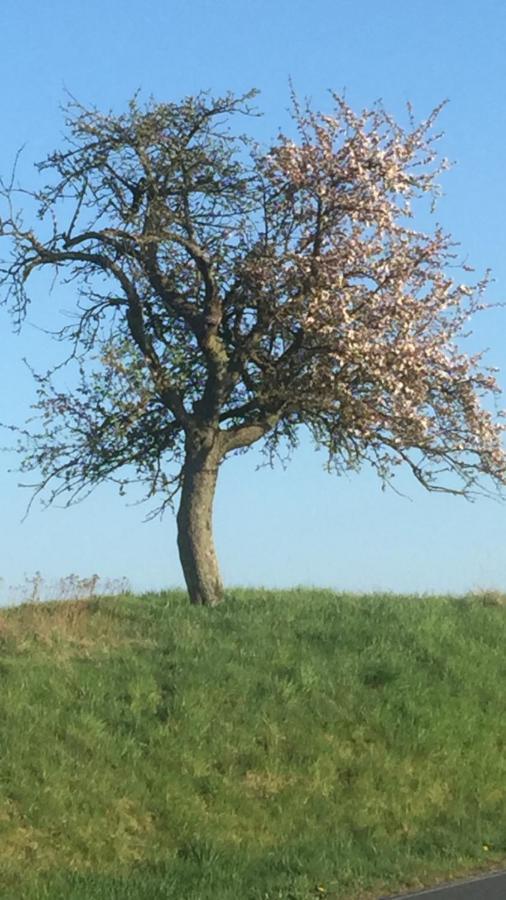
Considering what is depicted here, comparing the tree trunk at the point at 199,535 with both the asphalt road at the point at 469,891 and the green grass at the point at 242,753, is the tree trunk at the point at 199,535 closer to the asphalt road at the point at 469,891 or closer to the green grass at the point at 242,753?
the green grass at the point at 242,753

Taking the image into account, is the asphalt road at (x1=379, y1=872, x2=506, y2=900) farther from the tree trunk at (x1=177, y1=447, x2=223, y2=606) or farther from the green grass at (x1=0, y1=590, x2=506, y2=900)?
the tree trunk at (x1=177, y1=447, x2=223, y2=606)

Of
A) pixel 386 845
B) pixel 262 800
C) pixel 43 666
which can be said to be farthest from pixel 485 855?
pixel 43 666

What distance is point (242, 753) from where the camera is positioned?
1728 centimetres

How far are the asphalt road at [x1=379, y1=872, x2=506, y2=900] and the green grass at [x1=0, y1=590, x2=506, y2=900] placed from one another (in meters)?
0.36

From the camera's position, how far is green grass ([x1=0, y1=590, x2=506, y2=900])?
13828 mm

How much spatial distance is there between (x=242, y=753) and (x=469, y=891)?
5033 millimetres

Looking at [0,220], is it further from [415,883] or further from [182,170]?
[415,883]

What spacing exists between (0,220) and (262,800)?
15.0 meters

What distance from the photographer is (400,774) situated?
59.2 feet

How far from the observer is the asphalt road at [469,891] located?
12.5m

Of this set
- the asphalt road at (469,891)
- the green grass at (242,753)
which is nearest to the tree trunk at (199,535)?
the green grass at (242,753)

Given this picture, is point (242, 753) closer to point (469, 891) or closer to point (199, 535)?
point (469, 891)

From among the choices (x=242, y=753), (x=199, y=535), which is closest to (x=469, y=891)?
(x=242, y=753)

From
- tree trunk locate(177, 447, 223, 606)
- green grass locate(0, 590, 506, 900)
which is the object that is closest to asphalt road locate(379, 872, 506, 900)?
green grass locate(0, 590, 506, 900)
